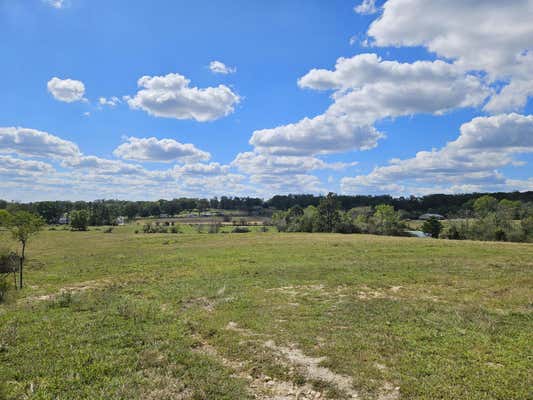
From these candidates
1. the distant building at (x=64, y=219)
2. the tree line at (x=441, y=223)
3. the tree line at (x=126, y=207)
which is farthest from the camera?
the distant building at (x=64, y=219)

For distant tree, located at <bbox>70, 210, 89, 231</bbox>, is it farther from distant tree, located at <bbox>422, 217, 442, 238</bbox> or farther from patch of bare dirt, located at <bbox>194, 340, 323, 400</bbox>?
patch of bare dirt, located at <bbox>194, 340, 323, 400</bbox>

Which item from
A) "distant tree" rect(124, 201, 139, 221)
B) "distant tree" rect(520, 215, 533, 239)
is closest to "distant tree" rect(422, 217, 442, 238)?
"distant tree" rect(520, 215, 533, 239)

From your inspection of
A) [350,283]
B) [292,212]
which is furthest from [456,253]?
[292,212]

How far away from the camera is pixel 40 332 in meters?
10.1

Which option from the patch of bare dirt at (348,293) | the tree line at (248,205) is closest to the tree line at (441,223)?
the tree line at (248,205)

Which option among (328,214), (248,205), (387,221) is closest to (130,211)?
(248,205)

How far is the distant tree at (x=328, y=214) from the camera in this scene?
79.4 metres

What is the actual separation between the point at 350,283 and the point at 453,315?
20.8ft

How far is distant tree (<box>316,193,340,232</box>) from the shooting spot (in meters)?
79.4

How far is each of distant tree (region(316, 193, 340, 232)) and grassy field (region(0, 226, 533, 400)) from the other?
59489 millimetres

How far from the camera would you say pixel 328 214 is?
8112 centimetres

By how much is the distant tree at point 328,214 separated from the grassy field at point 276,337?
59.5 m

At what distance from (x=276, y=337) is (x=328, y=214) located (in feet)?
241

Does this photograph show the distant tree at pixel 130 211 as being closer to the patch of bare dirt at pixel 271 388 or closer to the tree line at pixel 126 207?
the tree line at pixel 126 207
